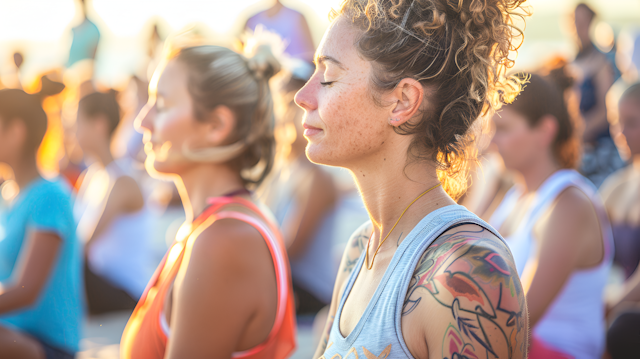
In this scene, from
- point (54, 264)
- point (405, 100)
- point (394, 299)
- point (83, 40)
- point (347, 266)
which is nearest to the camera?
point (394, 299)

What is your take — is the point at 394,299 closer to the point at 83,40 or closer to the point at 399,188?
the point at 399,188

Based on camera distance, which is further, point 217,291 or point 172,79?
point 172,79

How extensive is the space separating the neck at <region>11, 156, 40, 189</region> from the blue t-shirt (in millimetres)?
66

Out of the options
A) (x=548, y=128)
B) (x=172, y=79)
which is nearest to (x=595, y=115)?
(x=548, y=128)

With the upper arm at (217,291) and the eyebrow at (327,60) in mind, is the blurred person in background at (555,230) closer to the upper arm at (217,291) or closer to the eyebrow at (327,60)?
the upper arm at (217,291)

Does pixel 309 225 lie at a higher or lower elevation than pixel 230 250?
lower

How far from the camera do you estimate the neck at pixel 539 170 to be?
9.09 feet

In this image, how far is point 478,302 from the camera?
1.03 m

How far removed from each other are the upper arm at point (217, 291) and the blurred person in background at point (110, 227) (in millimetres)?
3056

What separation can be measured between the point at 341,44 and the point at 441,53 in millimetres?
253

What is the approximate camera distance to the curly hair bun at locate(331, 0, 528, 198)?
4.06ft

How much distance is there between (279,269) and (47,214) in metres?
1.62

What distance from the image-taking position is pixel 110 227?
186 inches

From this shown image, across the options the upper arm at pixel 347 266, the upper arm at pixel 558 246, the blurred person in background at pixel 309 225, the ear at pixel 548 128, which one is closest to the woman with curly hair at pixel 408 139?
the upper arm at pixel 347 266
